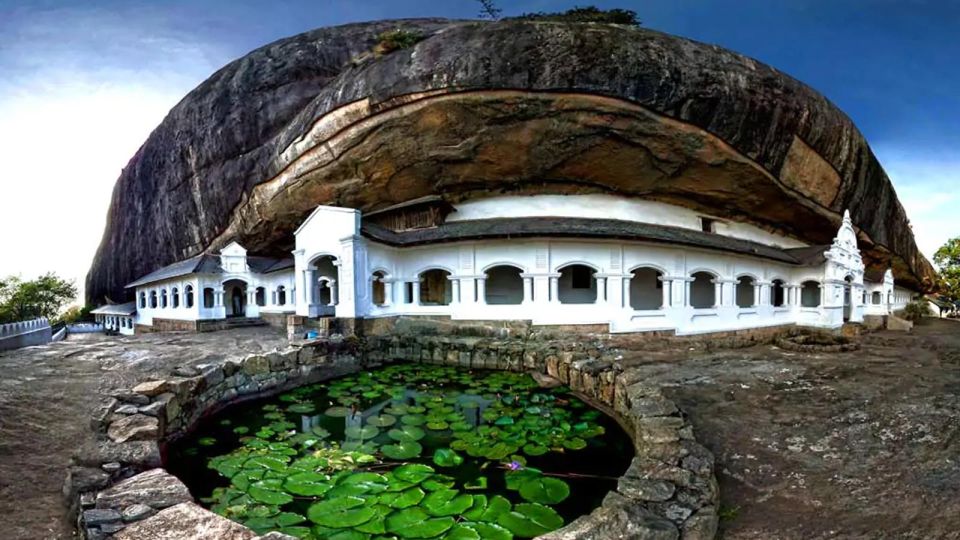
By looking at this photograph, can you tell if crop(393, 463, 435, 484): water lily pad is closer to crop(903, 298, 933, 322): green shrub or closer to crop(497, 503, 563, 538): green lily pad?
crop(497, 503, 563, 538): green lily pad

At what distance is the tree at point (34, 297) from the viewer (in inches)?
1297

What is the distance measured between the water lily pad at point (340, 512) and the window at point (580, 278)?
1235 centimetres

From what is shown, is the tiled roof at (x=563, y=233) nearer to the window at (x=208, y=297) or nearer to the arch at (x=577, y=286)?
the arch at (x=577, y=286)

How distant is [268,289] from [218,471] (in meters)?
19.3

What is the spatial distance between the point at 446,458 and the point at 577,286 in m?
11.3

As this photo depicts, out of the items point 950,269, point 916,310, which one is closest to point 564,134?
point 916,310

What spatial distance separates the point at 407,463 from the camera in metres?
4.52

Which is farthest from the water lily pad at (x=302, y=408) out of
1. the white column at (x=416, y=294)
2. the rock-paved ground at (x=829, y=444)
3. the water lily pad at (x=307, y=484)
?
the white column at (x=416, y=294)

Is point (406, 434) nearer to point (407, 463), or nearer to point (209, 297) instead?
point (407, 463)

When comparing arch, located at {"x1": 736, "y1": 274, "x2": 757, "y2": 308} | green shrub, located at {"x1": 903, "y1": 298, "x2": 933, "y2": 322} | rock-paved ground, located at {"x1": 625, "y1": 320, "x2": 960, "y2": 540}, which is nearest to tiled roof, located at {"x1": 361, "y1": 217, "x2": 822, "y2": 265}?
arch, located at {"x1": 736, "y1": 274, "x2": 757, "y2": 308}

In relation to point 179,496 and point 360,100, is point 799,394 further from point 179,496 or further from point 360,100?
point 360,100

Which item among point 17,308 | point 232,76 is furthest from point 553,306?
point 17,308

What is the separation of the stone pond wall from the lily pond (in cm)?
43

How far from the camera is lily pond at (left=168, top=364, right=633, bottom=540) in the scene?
339 cm
